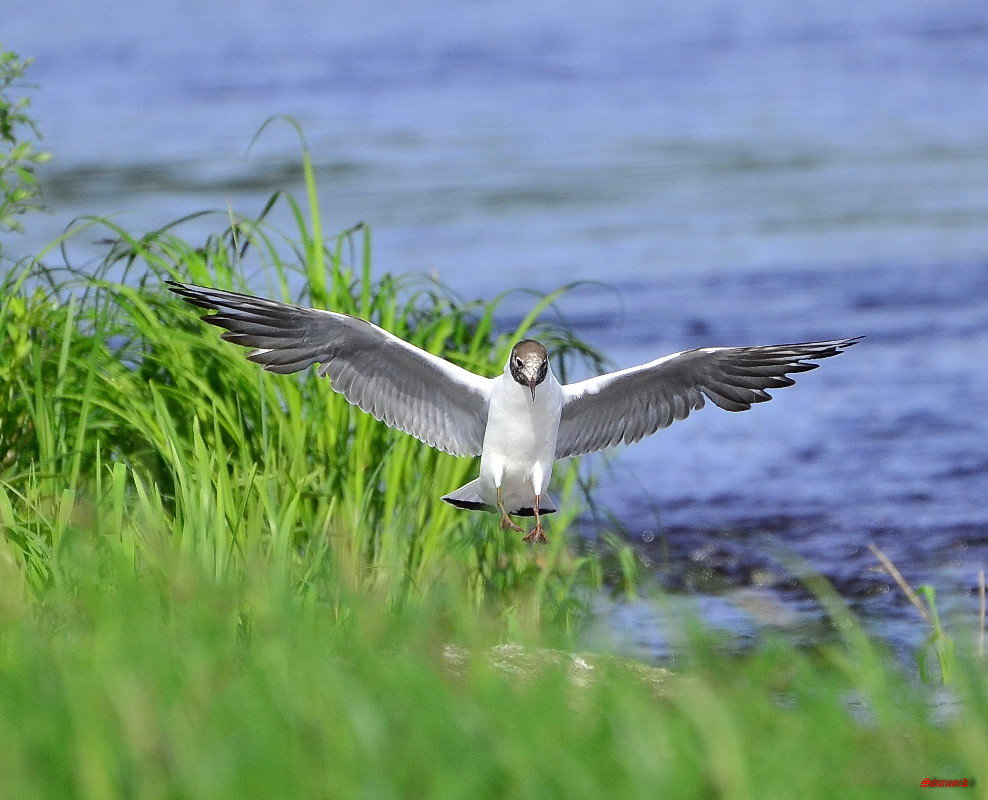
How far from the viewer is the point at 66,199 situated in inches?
628

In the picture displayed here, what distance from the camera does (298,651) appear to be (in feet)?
10.4

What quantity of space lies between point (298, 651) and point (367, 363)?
236 cm

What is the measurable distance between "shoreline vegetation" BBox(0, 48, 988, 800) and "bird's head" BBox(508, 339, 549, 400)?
25.5 inches

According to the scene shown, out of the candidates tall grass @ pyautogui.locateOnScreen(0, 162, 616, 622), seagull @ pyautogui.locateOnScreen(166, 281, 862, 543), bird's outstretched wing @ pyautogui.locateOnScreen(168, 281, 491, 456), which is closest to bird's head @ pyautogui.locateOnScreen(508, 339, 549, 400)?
seagull @ pyautogui.locateOnScreen(166, 281, 862, 543)

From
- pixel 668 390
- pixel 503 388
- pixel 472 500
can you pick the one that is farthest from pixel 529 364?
pixel 668 390

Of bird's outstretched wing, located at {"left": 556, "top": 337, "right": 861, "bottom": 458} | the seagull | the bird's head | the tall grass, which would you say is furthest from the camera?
bird's outstretched wing, located at {"left": 556, "top": 337, "right": 861, "bottom": 458}

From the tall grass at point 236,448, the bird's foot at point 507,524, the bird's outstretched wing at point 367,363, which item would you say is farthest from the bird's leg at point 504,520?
the bird's outstretched wing at point 367,363

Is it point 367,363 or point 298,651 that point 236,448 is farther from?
point 298,651

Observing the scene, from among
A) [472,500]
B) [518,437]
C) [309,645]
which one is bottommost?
[472,500]

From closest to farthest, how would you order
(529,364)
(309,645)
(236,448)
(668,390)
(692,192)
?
(309,645) < (529,364) < (236,448) < (668,390) < (692,192)

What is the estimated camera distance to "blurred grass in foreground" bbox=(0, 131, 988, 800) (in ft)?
9.14

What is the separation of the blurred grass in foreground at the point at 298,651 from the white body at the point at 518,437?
0.24 meters

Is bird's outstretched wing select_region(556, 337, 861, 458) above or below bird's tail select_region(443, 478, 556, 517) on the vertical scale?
above

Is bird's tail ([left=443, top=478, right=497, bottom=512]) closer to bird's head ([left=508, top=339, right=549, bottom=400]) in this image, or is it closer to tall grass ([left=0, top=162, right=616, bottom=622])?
tall grass ([left=0, top=162, right=616, bottom=622])
